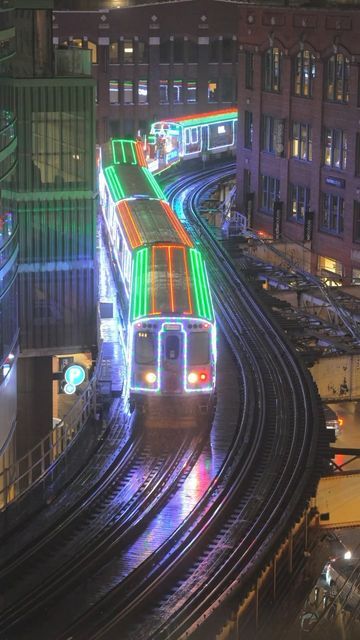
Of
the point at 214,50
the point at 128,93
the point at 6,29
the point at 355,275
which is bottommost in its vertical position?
the point at 355,275

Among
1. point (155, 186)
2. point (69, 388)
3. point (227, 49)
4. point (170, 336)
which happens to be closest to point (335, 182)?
point (155, 186)

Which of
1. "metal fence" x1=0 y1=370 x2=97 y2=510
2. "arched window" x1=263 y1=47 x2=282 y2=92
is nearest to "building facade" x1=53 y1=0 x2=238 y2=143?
"arched window" x1=263 y1=47 x2=282 y2=92

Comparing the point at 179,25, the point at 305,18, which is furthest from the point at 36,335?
the point at 179,25

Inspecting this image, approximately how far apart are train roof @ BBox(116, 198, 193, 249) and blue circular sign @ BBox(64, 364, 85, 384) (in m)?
4.39

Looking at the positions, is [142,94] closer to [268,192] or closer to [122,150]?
[268,192]

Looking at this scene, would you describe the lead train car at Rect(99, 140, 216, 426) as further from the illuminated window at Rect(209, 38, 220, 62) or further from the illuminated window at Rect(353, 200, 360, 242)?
the illuminated window at Rect(209, 38, 220, 62)

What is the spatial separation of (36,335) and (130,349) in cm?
543

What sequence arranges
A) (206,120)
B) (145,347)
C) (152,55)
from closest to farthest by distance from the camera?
(145,347) → (206,120) → (152,55)

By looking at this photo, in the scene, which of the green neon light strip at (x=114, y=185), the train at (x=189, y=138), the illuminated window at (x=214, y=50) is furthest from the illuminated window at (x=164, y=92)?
the green neon light strip at (x=114, y=185)

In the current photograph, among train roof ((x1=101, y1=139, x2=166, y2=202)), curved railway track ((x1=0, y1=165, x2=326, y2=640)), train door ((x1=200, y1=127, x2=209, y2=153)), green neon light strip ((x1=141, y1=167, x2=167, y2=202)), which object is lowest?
curved railway track ((x1=0, y1=165, x2=326, y2=640))

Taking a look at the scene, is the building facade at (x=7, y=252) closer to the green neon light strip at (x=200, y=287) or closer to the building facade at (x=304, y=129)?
the green neon light strip at (x=200, y=287)

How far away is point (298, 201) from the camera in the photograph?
6325 cm

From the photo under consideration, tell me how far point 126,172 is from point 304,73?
12.8m

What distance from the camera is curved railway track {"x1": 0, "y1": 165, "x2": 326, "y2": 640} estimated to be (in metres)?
23.2
